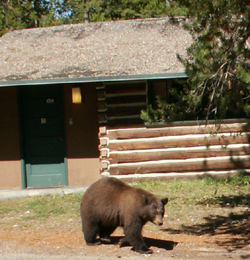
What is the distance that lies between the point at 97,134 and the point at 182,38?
3.46 meters

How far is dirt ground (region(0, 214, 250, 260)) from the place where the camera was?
234 inches

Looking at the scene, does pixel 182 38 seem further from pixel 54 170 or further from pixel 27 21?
pixel 27 21

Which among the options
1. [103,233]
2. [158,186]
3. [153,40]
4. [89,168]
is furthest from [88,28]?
[103,233]

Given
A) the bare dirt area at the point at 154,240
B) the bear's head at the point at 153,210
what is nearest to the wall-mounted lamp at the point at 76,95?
the bare dirt area at the point at 154,240

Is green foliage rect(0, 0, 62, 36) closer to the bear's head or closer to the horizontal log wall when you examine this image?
the horizontal log wall

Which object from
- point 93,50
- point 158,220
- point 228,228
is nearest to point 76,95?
point 93,50

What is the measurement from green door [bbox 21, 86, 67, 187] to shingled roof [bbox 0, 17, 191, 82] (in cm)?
82

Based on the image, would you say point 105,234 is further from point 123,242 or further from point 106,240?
point 123,242

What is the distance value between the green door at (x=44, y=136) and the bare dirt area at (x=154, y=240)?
11.8 ft

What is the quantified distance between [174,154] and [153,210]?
496 cm

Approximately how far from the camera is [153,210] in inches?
225

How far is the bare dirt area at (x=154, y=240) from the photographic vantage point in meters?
5.95

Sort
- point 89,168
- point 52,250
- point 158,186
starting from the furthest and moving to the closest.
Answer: point 89,168
point 158,186
point 52,250

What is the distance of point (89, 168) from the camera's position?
11.3m
